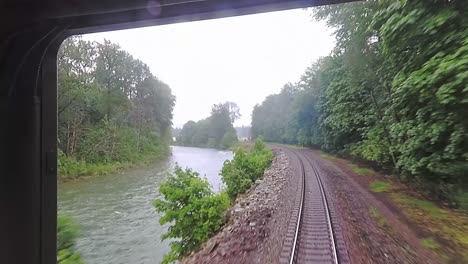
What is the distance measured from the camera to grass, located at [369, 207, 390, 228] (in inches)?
86.8

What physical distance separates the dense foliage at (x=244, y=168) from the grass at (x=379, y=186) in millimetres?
1196

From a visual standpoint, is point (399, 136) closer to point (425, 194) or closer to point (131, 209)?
point (425, 194)

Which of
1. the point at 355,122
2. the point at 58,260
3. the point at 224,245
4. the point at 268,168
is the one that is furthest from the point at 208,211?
the point at 355,122

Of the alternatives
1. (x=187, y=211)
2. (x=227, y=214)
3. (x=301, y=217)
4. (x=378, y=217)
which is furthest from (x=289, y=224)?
(x=187, y=211)

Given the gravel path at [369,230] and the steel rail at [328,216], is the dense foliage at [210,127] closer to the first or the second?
the steel rail at [328,216]

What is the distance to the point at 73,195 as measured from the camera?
2.68 metres

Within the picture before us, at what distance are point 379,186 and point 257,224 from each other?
1.22 m

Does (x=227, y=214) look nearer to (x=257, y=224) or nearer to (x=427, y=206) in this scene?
(x=257, y=224)

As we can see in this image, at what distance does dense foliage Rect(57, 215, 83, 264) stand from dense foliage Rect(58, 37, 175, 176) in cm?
43

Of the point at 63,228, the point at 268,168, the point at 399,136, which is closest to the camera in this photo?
the point at 399,136

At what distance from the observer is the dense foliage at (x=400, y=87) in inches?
67.7

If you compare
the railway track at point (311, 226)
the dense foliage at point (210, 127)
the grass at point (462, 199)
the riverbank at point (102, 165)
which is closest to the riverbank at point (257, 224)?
the railway track at point (311, 226)

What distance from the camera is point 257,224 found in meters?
2.98

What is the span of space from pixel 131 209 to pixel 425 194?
2.64 metres
